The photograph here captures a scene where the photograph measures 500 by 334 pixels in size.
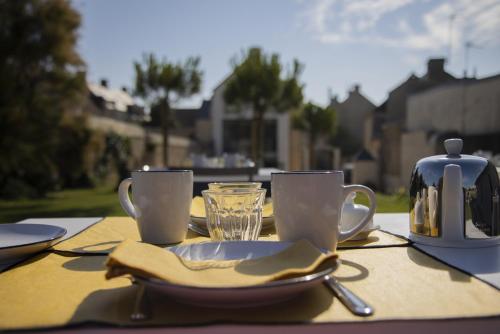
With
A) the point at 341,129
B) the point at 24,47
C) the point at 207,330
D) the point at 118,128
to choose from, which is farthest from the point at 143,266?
the point at 341,129

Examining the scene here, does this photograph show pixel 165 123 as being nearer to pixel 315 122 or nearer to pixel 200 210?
pixel 315 122

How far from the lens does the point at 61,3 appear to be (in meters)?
8.38

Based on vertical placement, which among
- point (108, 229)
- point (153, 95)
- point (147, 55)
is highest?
point (147, 55)

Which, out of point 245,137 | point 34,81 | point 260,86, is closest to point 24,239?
point 34,81

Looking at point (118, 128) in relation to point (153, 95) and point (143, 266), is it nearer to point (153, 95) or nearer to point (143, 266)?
point (153, 95)

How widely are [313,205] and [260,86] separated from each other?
11219 millimetres

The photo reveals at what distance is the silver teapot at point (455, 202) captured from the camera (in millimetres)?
813

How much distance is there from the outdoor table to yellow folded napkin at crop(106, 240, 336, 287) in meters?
0.03

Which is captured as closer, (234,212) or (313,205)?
(313,205)

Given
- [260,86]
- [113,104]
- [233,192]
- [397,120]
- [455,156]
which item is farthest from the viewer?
[113,104]

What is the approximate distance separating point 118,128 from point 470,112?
10.2m

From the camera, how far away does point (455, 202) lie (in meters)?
0.81

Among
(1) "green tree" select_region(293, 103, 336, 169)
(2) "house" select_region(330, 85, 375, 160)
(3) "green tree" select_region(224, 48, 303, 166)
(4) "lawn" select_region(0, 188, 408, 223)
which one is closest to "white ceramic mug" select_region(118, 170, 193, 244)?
(4) "lawn" select_region(0, 188, 408, 223)

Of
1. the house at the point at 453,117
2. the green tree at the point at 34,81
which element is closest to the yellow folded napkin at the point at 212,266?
the green tree at the point at 34,81
